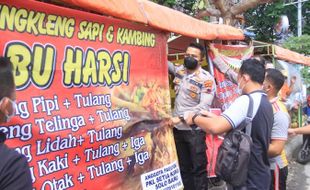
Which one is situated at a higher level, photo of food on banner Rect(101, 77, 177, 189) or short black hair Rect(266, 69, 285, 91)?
short black hair Rect(266, 69, 285, 91)

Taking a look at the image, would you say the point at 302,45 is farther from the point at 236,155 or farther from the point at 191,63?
the point at 236,155

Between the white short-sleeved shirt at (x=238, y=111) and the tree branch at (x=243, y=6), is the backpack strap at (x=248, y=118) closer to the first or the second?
the white short-sleeved shirt at (x=238, y=111)

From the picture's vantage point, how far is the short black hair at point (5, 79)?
5.15 ft

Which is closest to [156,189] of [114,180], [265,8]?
[114,180]

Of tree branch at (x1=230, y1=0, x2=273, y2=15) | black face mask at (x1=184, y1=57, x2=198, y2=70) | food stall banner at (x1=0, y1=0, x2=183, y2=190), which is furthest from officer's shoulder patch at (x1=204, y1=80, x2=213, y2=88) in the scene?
tree branch at (x1=230, y1=0, x2=273, y2=15)

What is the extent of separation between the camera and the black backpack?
309cm

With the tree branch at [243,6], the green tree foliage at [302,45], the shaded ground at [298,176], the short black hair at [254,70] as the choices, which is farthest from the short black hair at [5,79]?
the green tree foliage at [302,45]

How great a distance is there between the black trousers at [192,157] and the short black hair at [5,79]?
11.0 ft

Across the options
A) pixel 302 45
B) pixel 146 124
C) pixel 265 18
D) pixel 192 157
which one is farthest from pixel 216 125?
pixel 265 18

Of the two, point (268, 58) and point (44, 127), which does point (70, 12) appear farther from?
point (268, 58)

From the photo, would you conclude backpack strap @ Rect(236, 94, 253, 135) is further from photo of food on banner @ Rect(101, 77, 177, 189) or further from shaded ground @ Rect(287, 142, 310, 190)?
shaded ground @ Rect(287, 142, 310, 190)

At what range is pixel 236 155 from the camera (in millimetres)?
3111

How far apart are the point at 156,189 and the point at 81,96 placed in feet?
4.11

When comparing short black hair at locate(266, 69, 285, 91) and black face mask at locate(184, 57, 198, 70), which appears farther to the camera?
black face mask at locate(184, 57, 198, 70)
